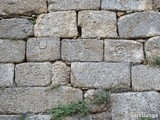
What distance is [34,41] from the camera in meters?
4.14

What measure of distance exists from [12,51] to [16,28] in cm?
30

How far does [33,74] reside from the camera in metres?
4.04

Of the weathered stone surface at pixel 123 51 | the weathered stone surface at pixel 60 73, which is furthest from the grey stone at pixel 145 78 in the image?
the weathered stone surface at pixel 60 73

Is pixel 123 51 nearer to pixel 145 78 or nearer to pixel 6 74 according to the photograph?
pixel 145 78

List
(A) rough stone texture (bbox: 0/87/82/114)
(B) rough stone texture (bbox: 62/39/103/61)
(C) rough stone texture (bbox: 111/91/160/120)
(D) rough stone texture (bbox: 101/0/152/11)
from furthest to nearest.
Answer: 1. (D) rough stone texture (bbox: 101/0/152/11)
2. (B) rough stone texture (bbox: 62/39/103/61)
3. (A) rough stone texture (bbox: 0/87/82/114)
4. (C) rough stone texture (bbox: 111/91/160/120)

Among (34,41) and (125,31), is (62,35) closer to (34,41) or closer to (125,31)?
(34,41)

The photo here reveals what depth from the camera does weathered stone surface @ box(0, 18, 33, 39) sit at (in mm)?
4191

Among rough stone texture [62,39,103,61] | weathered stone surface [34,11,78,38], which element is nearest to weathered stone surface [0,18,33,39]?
weathered stone surface [34,11,78,38]

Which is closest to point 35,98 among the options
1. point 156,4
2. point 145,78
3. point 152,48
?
point 145,78

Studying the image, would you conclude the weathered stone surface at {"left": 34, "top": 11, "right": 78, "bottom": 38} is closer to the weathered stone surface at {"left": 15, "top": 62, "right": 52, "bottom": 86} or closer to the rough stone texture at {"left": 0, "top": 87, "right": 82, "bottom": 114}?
the weathered stone surface at {"left": 15, "top": 62, "right": 52, "bottom": 86}

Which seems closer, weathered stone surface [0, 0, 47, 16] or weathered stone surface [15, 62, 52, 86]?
weathered stone surface [15, 62, 52, 86]

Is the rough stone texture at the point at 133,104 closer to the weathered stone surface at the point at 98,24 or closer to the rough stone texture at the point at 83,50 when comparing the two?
the rough stone texture at the point at 83,50

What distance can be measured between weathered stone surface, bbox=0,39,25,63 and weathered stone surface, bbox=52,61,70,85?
450 millimetres

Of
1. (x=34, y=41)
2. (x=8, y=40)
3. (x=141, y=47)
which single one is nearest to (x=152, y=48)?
(x=141, y=47)
